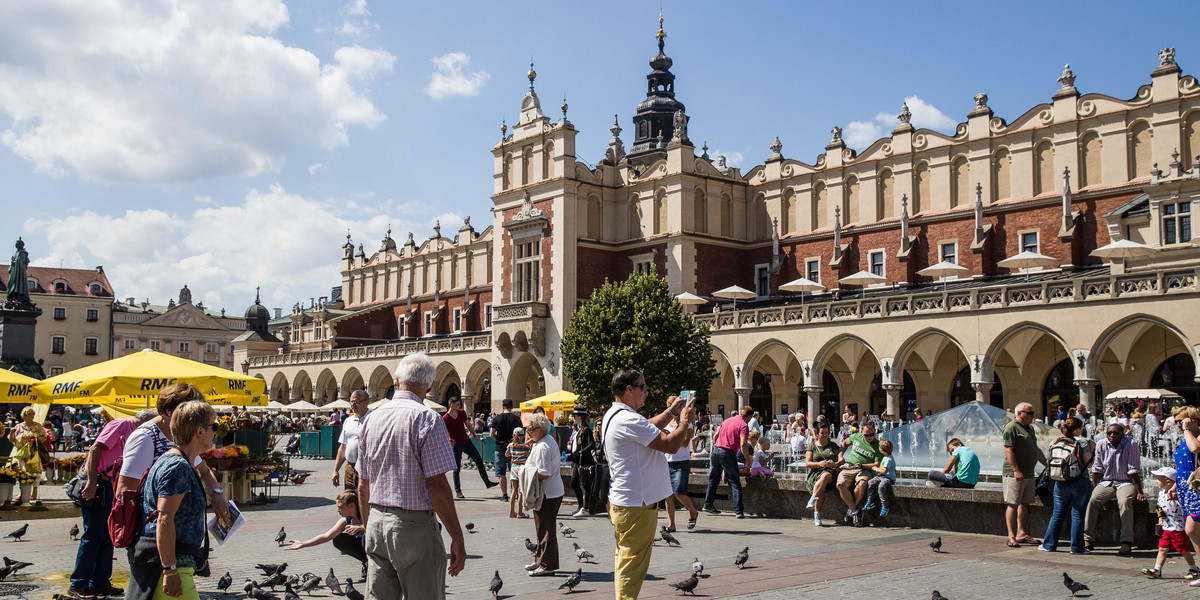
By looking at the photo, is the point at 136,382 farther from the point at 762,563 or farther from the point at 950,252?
the point at 950,252

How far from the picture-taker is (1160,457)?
19.2m

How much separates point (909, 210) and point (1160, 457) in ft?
67.0

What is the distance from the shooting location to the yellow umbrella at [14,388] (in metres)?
18.3

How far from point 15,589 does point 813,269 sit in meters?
35.8

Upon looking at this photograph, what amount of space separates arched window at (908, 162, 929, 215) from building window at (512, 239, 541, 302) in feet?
49.9

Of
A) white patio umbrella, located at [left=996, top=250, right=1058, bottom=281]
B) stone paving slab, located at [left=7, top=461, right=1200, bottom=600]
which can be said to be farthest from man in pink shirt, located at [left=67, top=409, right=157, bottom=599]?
white patio umbrella, located at [left=996, top=250, right=1058, bottom=281]

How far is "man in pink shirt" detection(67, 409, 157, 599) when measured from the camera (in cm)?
827

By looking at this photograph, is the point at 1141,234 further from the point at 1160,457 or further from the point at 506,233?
the point at 506,233

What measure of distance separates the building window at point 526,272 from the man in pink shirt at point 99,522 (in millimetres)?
34535

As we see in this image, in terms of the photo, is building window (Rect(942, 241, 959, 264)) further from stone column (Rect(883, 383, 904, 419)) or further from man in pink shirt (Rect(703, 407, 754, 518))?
man in pink shirt (Rect(703, 407, 754, 518))

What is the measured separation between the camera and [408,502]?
17.6 ft

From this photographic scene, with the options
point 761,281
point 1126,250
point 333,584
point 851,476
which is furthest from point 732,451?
point 761,281

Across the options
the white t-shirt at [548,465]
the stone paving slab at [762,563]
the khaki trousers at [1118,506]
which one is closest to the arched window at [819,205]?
the stone paving slab at [762,563]

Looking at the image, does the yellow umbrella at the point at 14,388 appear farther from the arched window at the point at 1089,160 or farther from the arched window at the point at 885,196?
the arched window at the point at 1089,160
